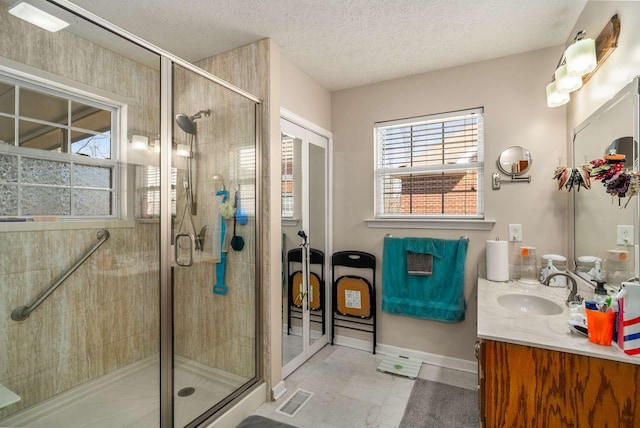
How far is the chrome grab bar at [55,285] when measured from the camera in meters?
1.75

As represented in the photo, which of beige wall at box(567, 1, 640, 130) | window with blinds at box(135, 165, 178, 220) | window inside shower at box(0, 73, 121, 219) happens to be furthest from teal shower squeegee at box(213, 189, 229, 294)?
beige wall at box(567, 1, 640, 130)

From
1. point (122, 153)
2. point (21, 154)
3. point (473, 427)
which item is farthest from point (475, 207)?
point (21, 154)

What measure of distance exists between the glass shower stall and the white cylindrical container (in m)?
1.84

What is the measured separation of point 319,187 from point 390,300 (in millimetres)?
1215

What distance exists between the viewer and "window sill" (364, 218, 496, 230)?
255cm

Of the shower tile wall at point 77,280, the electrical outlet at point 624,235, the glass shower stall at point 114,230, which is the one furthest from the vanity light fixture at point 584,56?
the shower tile wall at point 77,280

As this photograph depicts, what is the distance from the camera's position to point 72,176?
5.98 ft

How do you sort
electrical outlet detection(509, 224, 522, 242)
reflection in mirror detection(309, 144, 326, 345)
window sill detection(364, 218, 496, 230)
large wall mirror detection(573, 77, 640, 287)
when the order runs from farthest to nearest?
reflection in mirror detection(309, 144, 326, 345) → window sill detection(364, 218, 496, 230) → electrical outlet detection(509, 224, 522, 242) → large wall mirror detection(573, 77, 640, 287)

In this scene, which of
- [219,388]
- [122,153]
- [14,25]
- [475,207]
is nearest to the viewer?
[14,25]

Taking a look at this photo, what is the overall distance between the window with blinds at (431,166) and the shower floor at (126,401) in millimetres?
1989

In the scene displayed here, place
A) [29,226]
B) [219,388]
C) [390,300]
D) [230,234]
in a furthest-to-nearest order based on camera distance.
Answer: [390,300] < [230,234] < [219,388] < [29,226]

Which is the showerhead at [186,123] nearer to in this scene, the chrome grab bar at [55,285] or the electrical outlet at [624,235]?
the chrome grab bar at [55,285]

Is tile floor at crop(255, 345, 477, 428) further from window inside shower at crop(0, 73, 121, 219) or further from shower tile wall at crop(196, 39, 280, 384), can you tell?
window inside shower at crop(0, 73, 121, 219)

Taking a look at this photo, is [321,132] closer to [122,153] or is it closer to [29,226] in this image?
[122,153]
